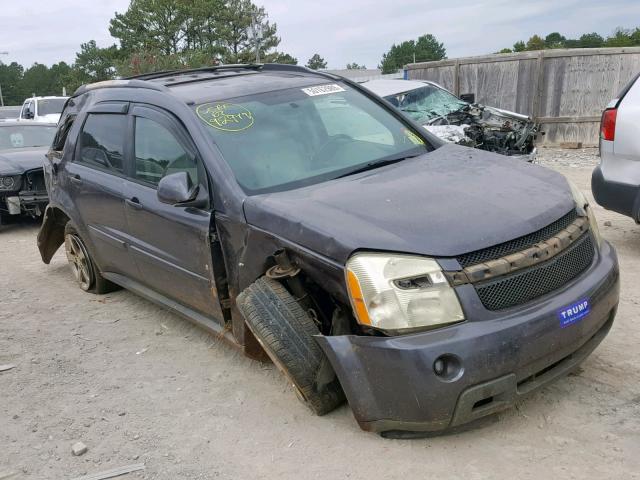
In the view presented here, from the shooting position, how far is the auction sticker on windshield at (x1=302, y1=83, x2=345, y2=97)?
14.0 ft

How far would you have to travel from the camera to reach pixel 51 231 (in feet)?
19.7

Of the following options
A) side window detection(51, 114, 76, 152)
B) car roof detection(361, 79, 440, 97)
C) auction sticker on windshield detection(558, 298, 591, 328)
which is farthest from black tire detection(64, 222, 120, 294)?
car roof detection(361, 79, 440, 97)

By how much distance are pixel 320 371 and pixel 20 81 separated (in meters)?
110

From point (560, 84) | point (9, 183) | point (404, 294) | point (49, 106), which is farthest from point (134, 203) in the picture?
point (49, 106)

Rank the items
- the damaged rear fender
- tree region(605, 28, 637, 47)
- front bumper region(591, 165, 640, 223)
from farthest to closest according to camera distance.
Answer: tree region(605, 28, 637, 47) < the damaged rear fender < front bumper region(591, 165, 640, 223)

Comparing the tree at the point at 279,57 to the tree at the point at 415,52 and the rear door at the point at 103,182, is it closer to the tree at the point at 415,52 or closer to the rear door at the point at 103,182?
the tree at the point at 415,52

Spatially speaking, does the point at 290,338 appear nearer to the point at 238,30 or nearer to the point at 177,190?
the point at 177,190

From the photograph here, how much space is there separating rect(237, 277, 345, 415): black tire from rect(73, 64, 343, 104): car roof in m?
1.47

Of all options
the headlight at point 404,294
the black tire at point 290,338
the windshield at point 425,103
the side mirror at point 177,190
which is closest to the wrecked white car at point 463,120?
the windshield at point 425,103

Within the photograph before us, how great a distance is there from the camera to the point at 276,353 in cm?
308

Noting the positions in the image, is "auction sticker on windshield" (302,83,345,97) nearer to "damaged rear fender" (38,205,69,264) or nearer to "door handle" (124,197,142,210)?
"door handle" (124,197,142,210)

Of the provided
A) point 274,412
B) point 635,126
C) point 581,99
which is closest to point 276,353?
point 274,412

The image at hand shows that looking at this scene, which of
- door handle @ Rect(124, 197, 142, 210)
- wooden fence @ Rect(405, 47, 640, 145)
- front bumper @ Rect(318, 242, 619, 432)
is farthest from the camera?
wooden fence @ Rect(405, 47, 640, 145)

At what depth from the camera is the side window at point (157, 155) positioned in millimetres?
3852
